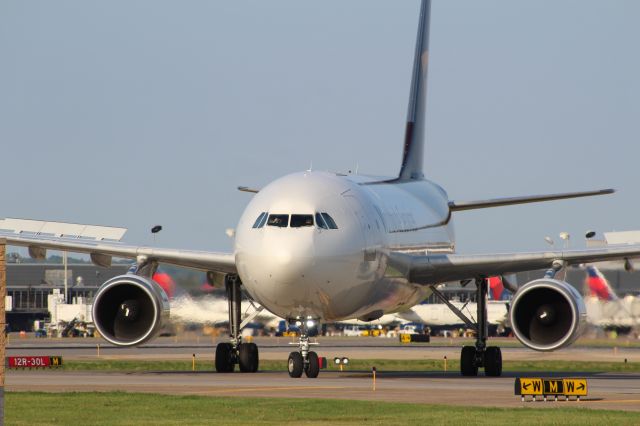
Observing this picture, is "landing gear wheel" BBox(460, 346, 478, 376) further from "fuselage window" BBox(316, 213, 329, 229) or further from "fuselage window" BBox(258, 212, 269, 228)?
"fuselage window" BBox(258, 212, 269, 228)

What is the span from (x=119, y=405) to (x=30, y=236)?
12.8m

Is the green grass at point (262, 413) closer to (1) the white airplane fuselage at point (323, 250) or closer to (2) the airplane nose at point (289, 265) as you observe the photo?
(2) the airplane nose at point (289, 265)

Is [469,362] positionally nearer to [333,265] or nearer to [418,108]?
[333,265]

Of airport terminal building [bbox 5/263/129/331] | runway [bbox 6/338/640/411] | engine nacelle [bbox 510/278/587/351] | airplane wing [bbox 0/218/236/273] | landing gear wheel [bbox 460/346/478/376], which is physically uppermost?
airport terminal building [bbox 5/263/129/331]

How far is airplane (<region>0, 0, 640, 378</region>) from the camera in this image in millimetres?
30984

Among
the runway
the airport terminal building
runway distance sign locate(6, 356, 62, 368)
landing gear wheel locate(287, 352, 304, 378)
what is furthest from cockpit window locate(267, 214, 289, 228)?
the airport terminal building

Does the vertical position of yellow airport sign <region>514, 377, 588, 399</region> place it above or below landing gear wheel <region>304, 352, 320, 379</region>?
below

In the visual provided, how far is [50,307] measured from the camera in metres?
117

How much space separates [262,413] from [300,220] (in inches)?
336

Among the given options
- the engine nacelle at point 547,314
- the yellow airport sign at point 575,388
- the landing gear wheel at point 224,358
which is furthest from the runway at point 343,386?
the engine nacelle at point 547,314

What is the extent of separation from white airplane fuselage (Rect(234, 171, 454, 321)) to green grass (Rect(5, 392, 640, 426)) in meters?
5.15

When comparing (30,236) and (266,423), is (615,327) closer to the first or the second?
(30,236)

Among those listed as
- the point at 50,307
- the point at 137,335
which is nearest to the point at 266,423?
the point at 137,335

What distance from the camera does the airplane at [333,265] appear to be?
31.0 meters
